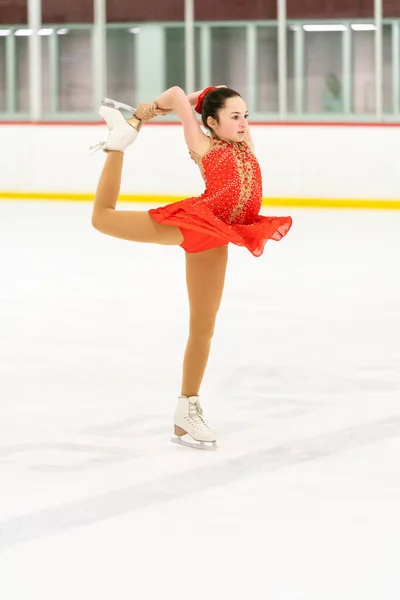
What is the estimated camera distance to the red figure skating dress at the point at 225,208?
345cm

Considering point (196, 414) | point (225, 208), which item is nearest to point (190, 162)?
point (196, 414)

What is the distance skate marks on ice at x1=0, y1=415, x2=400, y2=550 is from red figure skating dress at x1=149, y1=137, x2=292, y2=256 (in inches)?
22.1

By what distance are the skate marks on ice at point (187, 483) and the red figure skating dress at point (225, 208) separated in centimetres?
56

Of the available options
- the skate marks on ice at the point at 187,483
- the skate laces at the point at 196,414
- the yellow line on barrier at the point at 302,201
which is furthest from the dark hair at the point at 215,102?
the yellow line on barrier at the point at 302,201

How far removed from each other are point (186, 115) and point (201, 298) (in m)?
0.50

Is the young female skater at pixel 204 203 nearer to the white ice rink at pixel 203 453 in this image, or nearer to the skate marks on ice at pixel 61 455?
the skate marks on ice at pixel 61 455

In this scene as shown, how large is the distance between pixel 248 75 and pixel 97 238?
176 inches

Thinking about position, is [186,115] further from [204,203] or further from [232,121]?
[204,203]

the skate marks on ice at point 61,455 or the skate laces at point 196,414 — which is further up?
the skate laces at point 196,414

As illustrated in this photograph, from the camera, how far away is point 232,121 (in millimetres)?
3539

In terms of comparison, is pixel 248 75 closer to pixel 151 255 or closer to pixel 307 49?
pixel 307 49

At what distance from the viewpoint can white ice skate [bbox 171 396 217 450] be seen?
366 centimetres

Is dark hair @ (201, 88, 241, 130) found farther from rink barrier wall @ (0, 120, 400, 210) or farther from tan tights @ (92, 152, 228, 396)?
rink barrier wall @ (0, 120, 400, 210)

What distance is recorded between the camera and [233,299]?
670 centimetres
